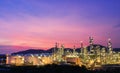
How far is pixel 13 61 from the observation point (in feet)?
351

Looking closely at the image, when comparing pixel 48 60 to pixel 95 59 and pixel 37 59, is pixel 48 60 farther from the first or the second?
pixel 95 59

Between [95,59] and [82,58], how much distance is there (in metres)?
5.60

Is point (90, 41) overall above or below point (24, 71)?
above

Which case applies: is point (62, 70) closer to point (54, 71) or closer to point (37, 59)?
point (54, 71)

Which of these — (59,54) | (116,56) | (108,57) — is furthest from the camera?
(116,56)

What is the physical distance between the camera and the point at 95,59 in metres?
114

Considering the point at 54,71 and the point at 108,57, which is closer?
the point at 54,71

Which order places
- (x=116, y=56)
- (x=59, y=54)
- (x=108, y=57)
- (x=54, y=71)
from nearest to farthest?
(x=54, y=71) → (x=59, y=54) → (x=108, y=57) → (x=116, y=56)

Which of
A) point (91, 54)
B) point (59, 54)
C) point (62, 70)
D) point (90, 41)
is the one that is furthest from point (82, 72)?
point (91, 54)

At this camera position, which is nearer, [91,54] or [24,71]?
[24,71]

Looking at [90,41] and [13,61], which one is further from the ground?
[90,41]

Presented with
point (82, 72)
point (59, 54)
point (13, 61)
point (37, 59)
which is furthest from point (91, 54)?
point (82, 72)

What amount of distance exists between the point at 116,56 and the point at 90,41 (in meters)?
33.6

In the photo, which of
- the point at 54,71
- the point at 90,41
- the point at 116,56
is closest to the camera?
the point at 54,71
